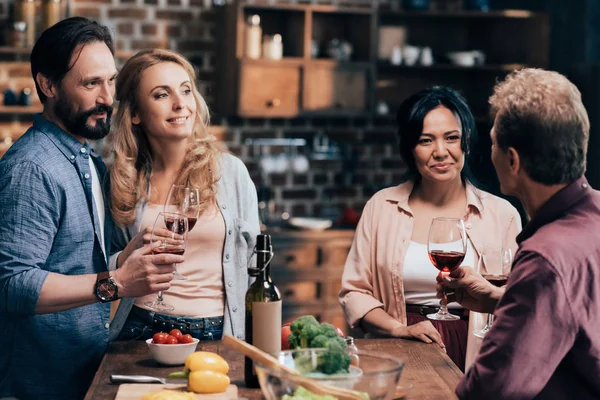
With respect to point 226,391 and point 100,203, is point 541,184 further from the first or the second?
point 100,203

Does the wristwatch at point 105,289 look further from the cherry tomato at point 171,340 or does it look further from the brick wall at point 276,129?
the brick wall at point 276,129

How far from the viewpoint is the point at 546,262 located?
5.07 feet

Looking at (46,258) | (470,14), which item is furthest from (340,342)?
(470,14)

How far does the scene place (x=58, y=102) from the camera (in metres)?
2.38

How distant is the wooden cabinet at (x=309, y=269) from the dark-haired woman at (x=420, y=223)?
1942mm

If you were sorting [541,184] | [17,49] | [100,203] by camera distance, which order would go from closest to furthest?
[541,184] → [100,203] → [17,49]

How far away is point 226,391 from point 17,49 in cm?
345

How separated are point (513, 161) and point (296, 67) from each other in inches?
138

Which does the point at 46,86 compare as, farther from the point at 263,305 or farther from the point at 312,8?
the point at 312,8

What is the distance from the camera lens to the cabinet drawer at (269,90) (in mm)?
5012

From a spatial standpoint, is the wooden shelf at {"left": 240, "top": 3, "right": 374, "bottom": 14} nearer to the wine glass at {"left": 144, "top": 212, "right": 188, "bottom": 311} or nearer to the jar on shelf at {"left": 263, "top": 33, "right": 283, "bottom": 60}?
the jar on shelf at {"left": 263, "top": 33, "right": 283, "bottom": 60}

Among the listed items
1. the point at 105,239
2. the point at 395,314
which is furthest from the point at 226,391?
the point at 395,314

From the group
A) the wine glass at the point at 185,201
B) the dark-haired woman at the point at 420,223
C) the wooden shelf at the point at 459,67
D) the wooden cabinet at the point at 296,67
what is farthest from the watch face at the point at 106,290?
the wooden shelf at the point at 459,67

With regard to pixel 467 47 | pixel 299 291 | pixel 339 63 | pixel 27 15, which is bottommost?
pixel 299 291
